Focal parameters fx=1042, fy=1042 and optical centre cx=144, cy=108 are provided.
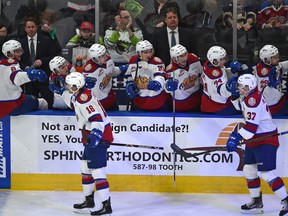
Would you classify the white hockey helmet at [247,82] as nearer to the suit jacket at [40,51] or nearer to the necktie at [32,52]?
the suit jacket at [40,51]

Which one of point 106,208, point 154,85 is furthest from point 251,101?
point 106,208

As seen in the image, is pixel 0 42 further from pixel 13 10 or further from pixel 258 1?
pixel 258 1

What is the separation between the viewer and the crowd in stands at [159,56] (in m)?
9.45

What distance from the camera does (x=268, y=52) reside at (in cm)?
955

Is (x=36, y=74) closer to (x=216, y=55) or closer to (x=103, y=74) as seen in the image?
(x=103, y=74)

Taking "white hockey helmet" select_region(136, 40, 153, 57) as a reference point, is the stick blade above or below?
below

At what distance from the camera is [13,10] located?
1045 cm

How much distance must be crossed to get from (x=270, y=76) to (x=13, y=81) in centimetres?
231

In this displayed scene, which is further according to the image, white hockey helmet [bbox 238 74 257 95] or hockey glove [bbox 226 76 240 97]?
hockey glove [bbox 226 76 240 97]

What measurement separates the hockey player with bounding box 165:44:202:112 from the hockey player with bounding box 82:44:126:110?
0.50 metres

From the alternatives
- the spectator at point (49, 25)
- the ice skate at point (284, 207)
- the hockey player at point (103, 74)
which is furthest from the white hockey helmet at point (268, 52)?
the spectator at point (49, 25)

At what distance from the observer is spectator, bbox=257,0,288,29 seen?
402 inches

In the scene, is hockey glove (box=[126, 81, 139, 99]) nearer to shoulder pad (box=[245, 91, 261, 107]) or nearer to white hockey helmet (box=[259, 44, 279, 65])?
white hockey helmet (box=[259, 44, 279, 65])

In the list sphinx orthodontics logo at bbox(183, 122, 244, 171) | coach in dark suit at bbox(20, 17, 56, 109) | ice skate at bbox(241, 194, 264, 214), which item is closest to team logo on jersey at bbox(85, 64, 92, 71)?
coach in dark suit at bbox(20, 17, 56, 109)
